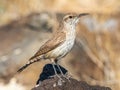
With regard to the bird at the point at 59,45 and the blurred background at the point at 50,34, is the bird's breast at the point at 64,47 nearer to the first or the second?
the bird at the point at 59,45

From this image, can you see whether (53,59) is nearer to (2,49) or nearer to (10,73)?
(10,73)

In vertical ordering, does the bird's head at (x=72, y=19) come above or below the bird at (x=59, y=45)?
above

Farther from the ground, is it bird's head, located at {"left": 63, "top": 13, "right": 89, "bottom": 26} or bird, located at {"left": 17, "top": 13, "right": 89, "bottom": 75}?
bird's head, located at {"left": 63, "top": 13, "right": 89, "bottom": 26}

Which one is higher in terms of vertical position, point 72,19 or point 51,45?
point 72,19

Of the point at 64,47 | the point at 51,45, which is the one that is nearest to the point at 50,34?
the point at 51,45

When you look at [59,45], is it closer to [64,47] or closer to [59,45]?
[59,45]

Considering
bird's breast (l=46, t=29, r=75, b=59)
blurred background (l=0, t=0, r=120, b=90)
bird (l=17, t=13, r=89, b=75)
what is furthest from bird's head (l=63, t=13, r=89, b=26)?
blurred background (l=0, t=0, r=120, b=90)

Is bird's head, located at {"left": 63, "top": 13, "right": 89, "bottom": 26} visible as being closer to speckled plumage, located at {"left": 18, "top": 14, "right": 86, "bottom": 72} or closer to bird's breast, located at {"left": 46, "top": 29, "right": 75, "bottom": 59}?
speckled plumage, located at {"left": 18, "top": 14, "right": 86, "bottom": 72}

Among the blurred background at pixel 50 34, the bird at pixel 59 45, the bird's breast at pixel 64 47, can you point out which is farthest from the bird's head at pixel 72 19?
the blurred background at pixel 50 34
